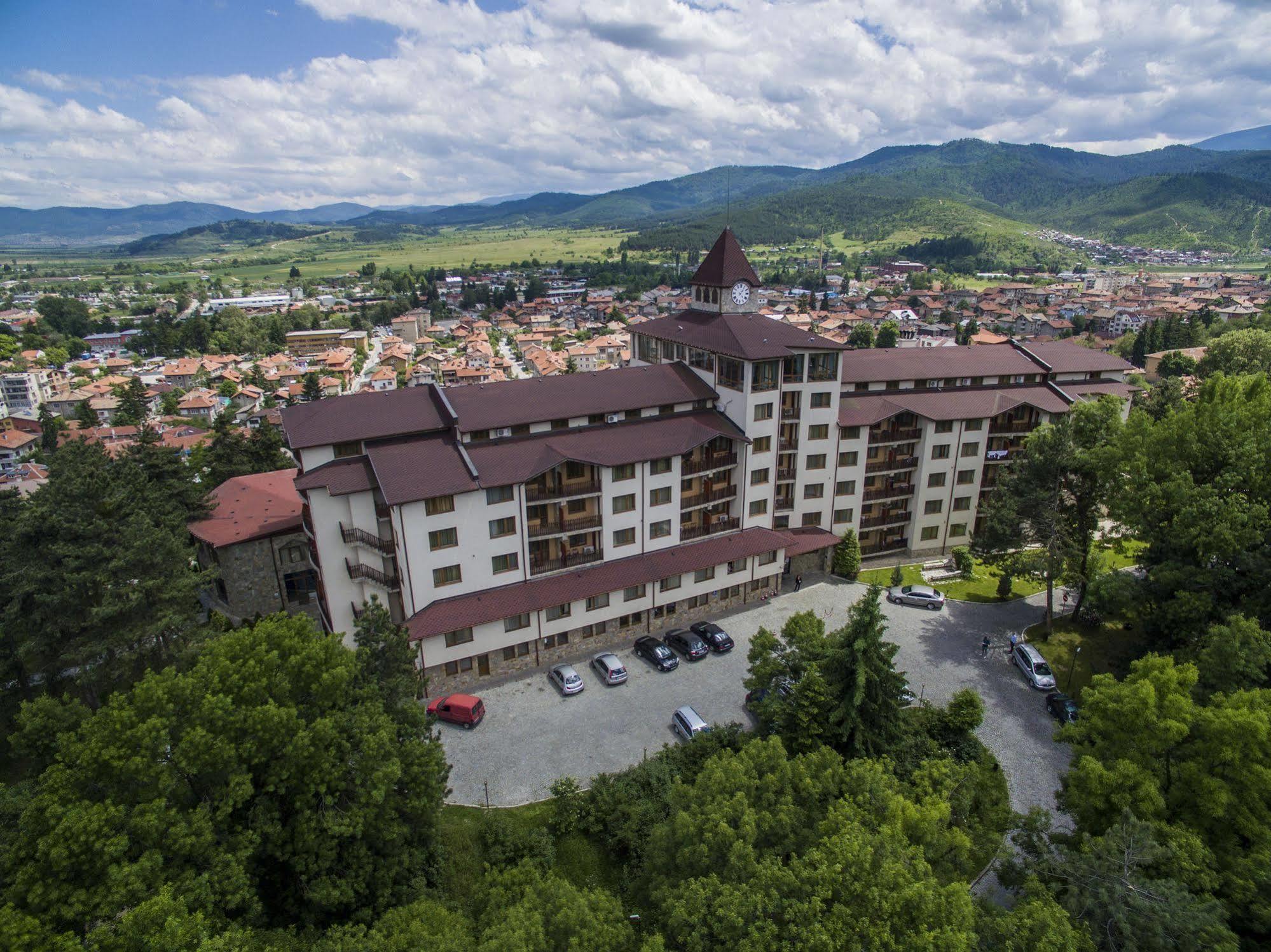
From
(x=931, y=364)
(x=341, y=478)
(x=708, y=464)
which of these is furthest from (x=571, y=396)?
(x=931, y=364)

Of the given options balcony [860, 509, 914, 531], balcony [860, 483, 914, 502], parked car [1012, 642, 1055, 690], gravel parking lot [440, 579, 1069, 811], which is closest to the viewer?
gravel parking lot [440, 579, 1069, 811]

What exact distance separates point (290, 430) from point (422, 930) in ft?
90.9

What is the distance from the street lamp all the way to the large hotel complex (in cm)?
1515

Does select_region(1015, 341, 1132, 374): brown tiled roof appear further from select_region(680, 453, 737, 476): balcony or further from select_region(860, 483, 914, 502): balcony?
select_region(680, 453, 737, 476): balcony

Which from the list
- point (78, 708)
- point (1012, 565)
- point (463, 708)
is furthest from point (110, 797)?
point (1012, 565)

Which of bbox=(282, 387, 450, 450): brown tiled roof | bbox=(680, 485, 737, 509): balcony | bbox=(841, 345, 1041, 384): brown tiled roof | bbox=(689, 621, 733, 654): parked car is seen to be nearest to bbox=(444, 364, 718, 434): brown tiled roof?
bbox=(282, 387, 450, 450): brown tiled roof

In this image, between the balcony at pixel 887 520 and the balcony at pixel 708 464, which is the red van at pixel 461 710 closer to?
the balcony at pixel 708 464

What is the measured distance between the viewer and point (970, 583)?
5066 centimetres

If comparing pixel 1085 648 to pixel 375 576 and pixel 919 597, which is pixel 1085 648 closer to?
pixel 919 597

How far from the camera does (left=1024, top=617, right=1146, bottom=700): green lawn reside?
127ft

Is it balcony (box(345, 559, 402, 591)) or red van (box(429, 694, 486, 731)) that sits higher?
balcony (box(345, 559, 402, 591))

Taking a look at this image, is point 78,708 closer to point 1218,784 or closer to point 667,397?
point 667,397

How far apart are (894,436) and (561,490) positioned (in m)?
26.7

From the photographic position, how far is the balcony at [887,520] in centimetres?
5397
